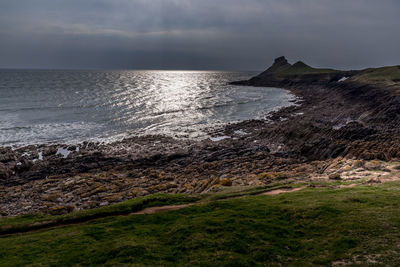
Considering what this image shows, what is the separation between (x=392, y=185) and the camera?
55.0 feet

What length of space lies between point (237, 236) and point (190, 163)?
854 inches

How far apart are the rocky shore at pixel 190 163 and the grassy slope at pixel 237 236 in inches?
270

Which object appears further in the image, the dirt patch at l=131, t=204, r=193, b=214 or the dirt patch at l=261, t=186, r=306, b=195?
the dirt patch at l=261, t=186, r=306, b=195

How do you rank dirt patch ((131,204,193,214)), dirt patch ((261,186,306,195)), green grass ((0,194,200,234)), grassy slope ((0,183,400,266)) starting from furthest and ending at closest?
dirt patch ((261,186,306,195)) → dirt patch ((131,204,193,214)) → green grass ((0,194,200,234)) → grassy slope ((0,183,400,266))

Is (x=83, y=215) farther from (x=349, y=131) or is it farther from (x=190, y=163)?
(x=349, y=131)

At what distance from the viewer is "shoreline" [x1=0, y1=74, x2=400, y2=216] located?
22.6 metres

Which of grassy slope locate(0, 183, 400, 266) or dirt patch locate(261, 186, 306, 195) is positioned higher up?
grassy slope locate(0, 183, 400, 266)

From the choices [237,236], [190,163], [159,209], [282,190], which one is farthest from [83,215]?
[190,163]

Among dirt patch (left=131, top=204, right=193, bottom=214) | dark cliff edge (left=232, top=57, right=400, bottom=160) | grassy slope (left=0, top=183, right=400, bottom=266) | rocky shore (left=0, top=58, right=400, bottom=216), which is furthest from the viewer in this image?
dark cliff edge (left=232, top=57, right=400, bottom=160)

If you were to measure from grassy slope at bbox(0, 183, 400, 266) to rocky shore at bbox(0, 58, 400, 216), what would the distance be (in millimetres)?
6865

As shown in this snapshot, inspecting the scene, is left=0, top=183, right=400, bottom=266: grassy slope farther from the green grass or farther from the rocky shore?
the rocky shore

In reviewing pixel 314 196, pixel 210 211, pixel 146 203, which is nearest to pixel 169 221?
pixel 210 211

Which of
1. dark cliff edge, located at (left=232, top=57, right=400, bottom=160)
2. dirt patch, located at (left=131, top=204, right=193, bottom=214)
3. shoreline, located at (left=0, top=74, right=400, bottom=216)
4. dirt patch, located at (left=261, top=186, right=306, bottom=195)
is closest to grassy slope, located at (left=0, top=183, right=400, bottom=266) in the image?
dirt patch, located at (left=131, top=204, right=193, bottom=214)

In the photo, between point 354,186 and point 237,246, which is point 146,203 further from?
point 354,186
